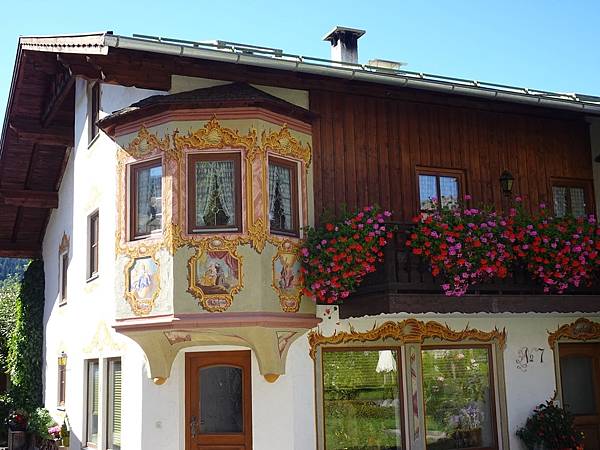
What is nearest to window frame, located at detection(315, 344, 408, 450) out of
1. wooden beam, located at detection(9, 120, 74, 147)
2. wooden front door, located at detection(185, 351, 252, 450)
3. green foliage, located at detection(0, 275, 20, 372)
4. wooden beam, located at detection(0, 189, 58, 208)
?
wooden front door, located at detection(185, 351, 252, 450)

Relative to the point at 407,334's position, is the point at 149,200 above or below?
above

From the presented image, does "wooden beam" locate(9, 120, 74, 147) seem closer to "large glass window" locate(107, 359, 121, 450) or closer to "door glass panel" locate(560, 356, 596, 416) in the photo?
"large glass window" locate(107, 359, 121, 450)

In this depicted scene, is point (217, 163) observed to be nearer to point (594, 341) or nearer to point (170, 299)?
point (170, 299)

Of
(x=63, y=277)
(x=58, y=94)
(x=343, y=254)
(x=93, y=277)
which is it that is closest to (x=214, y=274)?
(x=343, y=254)

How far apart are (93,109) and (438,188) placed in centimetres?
→ 642

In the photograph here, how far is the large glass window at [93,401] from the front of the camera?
12617 millimetres

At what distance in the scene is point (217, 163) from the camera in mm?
10430

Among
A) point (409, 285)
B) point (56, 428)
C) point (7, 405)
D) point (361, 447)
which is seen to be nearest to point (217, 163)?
point (409, 285)

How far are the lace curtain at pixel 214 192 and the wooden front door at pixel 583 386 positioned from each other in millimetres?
6228

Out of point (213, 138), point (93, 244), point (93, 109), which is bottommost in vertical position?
point (93, 244)

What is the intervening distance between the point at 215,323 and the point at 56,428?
5977 mm

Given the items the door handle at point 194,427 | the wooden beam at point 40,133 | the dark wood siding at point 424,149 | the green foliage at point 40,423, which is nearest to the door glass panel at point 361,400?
the door handle at point 194,427

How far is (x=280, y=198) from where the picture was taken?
424 inches

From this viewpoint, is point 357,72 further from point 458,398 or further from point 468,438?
point 468,438
